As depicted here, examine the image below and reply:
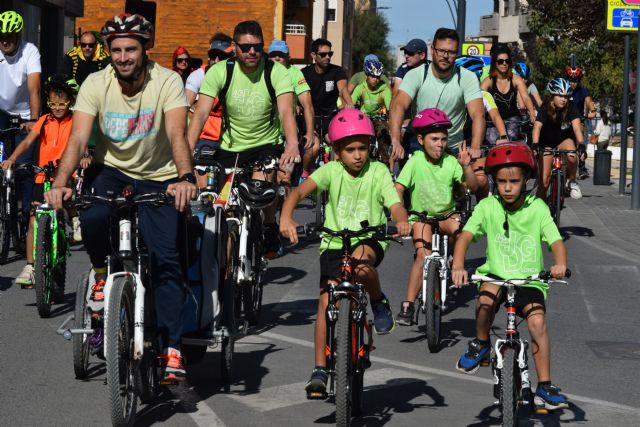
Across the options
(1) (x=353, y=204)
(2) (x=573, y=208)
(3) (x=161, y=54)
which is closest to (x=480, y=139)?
(1) (x=353, y=204)

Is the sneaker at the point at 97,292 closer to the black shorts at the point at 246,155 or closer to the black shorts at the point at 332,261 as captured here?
the black shorts at the point at 332,261

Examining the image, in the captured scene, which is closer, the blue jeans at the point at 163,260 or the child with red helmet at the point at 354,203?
the blue jeans at the point at 163,260

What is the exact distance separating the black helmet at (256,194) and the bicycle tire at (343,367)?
340cm

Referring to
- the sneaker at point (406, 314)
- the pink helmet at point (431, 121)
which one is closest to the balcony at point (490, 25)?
the pink helmet at point (431, 121)

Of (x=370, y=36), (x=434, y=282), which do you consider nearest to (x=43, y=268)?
(x=434, y=282)

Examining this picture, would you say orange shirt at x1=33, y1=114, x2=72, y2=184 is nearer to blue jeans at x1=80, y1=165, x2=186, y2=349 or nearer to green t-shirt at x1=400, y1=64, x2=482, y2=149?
green t-shirt at x1=400, y1=64, x2=482, y2=149

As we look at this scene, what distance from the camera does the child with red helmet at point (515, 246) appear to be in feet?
23.2

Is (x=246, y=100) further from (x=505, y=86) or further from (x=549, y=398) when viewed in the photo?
(x=505, y=86)

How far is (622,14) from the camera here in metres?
22.8

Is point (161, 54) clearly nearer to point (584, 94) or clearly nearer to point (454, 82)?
point (584, 94)

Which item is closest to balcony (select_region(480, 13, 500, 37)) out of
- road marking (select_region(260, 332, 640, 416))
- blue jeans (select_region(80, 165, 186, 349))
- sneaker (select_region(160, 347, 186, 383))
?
road marking (select_region(260, 332, 640, 416))

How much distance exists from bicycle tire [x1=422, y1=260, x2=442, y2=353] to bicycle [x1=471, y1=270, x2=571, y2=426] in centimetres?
250

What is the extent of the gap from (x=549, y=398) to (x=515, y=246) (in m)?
0.78

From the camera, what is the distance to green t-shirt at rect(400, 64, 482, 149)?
463 inches
